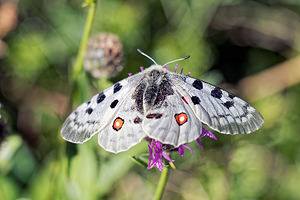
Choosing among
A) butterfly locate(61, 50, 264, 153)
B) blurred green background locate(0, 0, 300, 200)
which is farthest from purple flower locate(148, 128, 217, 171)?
blurred green background locate(0, 0, 300, 200)

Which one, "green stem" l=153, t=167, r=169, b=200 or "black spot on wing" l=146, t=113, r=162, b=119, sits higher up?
"black spot on wing" l=146, t=113, r=162, b=119

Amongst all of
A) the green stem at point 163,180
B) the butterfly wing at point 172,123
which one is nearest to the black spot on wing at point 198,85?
the butterfly wing at point 172,123

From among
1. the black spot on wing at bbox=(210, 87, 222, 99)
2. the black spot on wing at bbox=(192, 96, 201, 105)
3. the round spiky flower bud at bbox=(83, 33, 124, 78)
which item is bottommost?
the round spiky flower bud at bbox=(83, 33, 124, 78)

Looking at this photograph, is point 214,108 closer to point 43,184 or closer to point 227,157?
point 227,157

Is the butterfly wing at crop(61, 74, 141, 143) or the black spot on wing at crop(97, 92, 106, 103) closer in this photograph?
the butterfly wing at crop(61, 74, 141, 143)

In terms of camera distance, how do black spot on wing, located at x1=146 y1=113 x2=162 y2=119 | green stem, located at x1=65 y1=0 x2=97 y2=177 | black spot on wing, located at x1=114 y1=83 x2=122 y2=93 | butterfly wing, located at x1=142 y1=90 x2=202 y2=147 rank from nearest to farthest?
butterfly wing, located at x1=142 y1=90 x2=202 y2=147, black spot on wing, located at x1=146 y1=113 x2=162 y2=119, black spot on wing, located at x1=114 y1=83 x2=122 y2=93, green stem, located at x1=65 y1=0 x2=97 y2=177

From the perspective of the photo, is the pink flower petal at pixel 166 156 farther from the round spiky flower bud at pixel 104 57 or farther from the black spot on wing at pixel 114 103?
the round spiky flower bud at pixel 104 57

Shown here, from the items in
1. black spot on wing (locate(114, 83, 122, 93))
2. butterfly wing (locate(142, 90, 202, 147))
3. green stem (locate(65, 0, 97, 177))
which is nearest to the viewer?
butterfly wing (locate(142, 90, 202, 147))

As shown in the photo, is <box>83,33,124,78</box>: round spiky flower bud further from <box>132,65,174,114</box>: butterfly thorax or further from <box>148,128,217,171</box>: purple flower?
<box>148,128,217,171</box>: purple flower
